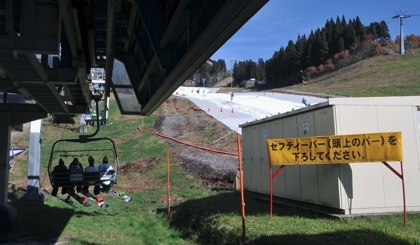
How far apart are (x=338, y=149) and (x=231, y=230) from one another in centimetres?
295

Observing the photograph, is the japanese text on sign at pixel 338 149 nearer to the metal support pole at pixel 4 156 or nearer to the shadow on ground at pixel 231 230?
the shadow on ground at pixel 231 230

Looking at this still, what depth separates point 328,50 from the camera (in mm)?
108375

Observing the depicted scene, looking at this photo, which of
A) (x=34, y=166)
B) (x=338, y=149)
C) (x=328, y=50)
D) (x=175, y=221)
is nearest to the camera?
(x=338, y=149)

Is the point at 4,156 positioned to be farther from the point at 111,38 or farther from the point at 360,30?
the point at 360,30

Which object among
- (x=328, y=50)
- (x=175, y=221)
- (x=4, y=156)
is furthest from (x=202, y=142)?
(x=328, y=50)

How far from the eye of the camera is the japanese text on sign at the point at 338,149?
28.9ft

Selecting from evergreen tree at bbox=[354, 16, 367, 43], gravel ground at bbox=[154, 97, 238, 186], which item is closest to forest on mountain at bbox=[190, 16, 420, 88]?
evergreen tree at bbox=[354, 16, 367, 43]

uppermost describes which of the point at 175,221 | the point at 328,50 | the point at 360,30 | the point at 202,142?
the point at 360,30

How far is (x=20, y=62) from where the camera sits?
568 centimetres

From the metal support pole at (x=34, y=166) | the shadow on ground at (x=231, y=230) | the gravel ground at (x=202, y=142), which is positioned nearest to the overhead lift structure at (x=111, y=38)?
the shadow on ground at (x=231, y=230)

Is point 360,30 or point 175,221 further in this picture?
point 360,30

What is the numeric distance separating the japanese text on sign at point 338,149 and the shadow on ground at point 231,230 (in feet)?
4.37

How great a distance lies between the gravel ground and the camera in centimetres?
1959

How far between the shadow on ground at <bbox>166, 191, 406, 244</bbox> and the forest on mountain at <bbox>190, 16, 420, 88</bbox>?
278 feet
